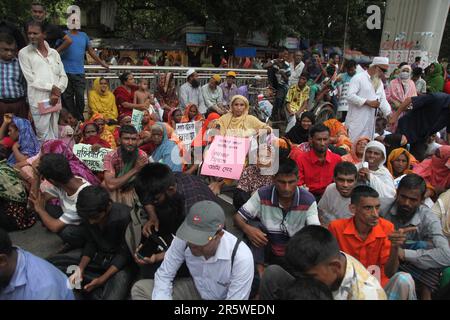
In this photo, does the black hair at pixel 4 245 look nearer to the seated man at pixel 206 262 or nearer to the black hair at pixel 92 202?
the black hair at pixel 92 202

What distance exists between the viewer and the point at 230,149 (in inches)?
166

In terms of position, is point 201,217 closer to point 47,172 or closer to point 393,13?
point 47,172

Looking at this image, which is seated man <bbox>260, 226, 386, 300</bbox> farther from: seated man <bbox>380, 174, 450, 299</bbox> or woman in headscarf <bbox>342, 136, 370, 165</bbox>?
woman in headscarf <bbox>342, 136, 370, 165</bbox>

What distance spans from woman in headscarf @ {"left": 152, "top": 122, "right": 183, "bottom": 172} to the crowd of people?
0.02 meters

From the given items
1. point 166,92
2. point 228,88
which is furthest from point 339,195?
point 228,88

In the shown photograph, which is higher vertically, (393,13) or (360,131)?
(393,13)

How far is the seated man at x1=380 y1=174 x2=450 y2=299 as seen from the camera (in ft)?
8.60

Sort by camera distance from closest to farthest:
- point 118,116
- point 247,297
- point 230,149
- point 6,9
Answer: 1. point 247,297
2. point 230,149
3. point 118,116
4. point 6,9

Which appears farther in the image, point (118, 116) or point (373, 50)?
point (373, 50)

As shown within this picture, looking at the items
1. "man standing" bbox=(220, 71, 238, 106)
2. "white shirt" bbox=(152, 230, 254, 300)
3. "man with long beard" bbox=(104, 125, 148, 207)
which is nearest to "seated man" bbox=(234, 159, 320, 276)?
"white shirt" bbox=(152, 230, 254, 300)

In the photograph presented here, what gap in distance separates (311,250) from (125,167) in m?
2.36
